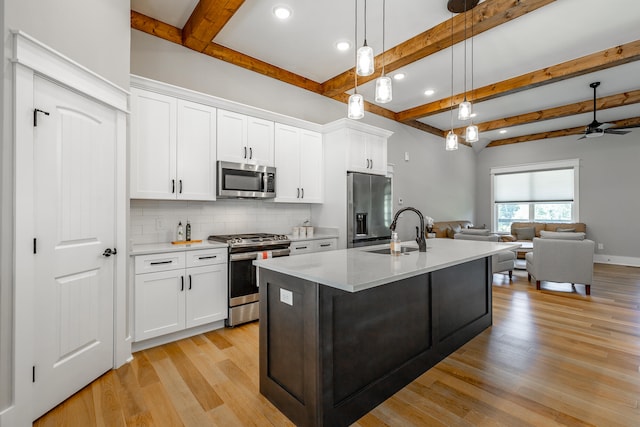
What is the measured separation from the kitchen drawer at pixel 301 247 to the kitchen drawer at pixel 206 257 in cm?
89

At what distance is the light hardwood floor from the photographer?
5.88 ft

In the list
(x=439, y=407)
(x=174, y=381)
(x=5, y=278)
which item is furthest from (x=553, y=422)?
(x=5, y=278)

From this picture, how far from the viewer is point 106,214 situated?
7.61ft

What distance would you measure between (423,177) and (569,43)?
11.6 ft

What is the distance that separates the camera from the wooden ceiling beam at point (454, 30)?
2.73m

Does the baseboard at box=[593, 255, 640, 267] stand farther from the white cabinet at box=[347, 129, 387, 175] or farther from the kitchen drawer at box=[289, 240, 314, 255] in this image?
the kitchen drawer at box=[289, 240, 314, 255]

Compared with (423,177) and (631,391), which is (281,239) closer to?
(631,391)

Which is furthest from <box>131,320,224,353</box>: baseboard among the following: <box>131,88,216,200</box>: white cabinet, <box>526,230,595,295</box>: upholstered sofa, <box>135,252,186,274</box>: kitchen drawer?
<box>526,230,595,295</box>: upholstered sofa

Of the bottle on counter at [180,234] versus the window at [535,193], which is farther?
the window at [535,193]

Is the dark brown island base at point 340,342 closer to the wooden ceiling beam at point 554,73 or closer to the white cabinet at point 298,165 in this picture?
the white cabinet at point 298,165

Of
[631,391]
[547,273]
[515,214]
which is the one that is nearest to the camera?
[631,391]

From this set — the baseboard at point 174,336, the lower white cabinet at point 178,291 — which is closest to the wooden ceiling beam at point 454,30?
the lower white cabinet at point 178,291

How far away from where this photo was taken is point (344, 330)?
1.75 meters

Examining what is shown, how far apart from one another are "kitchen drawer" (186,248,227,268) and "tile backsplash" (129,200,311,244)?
58 cm
